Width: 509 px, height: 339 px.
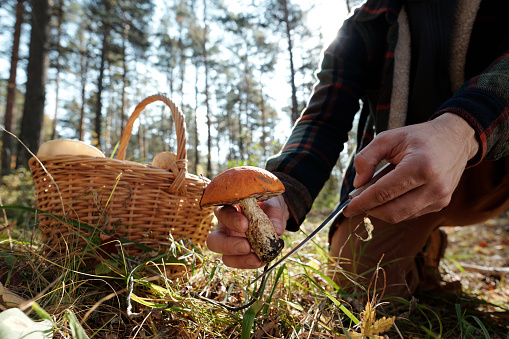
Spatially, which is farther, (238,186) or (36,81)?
(36,81)

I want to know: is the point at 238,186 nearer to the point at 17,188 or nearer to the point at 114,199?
the point at 114,199

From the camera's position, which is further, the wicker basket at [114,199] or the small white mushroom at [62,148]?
the small white mushroom at [62,148]

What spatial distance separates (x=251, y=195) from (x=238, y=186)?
0.05 m

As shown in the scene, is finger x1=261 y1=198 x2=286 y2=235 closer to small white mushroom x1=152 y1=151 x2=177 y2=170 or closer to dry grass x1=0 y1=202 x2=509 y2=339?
dry grass x1=0 y1=202 x2=509 y2=339

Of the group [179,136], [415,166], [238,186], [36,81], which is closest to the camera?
Result: [415,166]

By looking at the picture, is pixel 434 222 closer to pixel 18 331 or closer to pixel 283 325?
pixel 283 325

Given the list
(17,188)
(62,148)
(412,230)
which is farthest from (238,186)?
(17,188)

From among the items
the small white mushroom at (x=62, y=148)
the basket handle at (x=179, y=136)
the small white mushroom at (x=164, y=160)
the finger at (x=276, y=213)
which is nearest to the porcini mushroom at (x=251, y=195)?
the finger at (x=276, y=213)

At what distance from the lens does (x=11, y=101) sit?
26.1ft

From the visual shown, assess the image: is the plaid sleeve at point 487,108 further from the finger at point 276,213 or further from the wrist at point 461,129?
the finger at point 276,213

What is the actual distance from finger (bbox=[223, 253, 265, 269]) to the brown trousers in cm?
68

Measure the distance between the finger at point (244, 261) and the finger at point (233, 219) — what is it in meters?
0.10

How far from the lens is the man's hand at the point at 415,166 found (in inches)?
30.8

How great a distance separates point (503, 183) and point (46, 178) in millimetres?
2428
